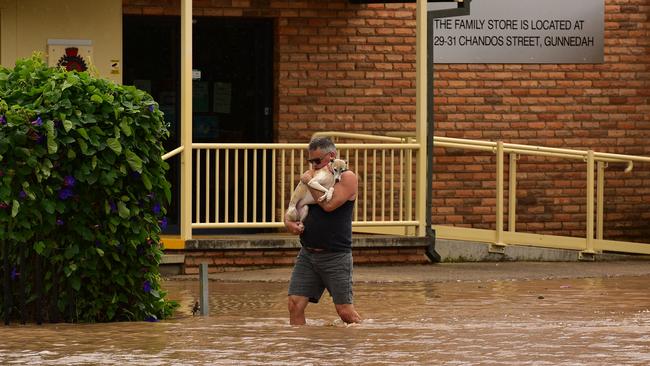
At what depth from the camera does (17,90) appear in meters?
11.3

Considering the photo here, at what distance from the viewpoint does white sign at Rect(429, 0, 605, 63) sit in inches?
699

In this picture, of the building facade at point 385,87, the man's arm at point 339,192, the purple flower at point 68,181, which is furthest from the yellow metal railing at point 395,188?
the purple flower at point 68,181

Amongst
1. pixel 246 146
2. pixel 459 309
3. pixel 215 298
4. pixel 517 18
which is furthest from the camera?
pixel 517 18

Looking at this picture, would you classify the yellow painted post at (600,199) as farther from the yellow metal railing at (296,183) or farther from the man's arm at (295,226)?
the man's arm at (295,226)

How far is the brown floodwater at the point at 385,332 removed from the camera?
8.97m

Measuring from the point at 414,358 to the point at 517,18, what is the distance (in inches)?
378

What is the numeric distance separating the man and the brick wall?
21.3ft

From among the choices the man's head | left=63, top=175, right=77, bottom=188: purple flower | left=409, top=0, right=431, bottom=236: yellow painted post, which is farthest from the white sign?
left=63, top=175, right=77, bottom=188: purple flower

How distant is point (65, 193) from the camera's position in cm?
1088

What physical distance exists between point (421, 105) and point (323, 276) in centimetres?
572

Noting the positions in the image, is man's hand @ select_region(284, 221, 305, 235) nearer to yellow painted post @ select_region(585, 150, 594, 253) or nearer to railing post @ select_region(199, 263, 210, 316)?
railing post @ select_region(199, 263, 210, 316)

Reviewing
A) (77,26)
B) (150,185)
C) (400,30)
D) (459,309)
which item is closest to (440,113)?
(400,30)

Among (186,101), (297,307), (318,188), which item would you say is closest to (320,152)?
(318,188)

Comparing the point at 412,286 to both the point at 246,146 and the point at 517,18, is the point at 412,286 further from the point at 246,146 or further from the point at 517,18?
the point at 517,18
